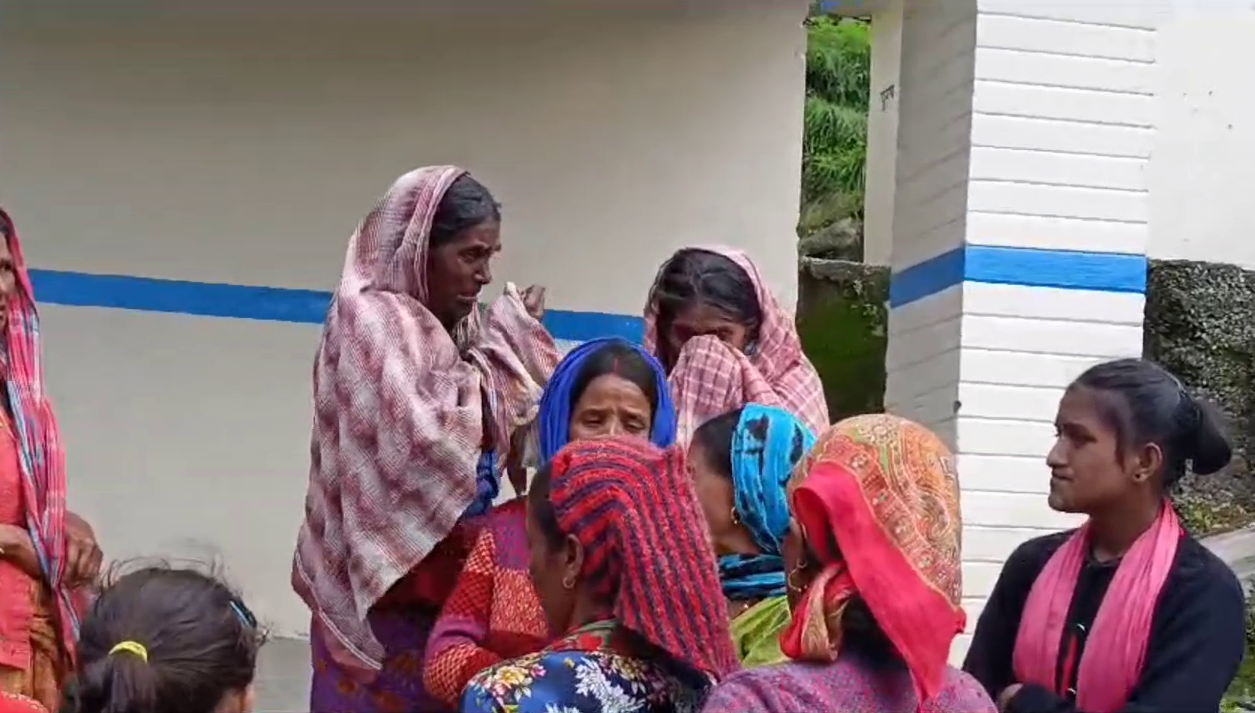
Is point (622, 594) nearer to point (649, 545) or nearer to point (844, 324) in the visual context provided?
point (649, 545)

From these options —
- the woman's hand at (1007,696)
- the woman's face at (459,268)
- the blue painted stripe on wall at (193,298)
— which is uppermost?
the woman's face at (459,268)

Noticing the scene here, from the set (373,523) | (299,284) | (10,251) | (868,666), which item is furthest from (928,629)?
(299,284)

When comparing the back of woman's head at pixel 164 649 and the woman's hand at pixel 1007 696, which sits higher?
the back of woman's head at pixel 164 649

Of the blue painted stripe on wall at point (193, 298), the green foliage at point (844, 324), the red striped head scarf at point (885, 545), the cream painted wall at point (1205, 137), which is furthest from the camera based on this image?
the green foliage at point (844, 324)

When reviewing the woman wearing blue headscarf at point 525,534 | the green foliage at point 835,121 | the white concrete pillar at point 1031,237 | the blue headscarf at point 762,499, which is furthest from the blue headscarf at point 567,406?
the green foliage at point 835,121

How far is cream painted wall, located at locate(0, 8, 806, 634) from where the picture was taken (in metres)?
5.24

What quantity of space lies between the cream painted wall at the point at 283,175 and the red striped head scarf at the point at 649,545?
3.21m

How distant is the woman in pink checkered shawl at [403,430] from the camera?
9.39ft

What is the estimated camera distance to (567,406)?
9.12 ft

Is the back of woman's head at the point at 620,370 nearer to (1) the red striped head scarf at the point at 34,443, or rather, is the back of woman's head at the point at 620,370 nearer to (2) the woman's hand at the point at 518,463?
(2) the woman's hand at the point at 518,463

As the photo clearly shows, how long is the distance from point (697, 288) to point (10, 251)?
133 cm

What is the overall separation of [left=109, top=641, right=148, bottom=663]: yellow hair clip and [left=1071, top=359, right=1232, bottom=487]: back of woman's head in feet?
5.08

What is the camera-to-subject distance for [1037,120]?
172 inches

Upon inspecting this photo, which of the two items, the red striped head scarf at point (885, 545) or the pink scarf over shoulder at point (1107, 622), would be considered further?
the pink scarf over shoulder at point (1107, 622)
